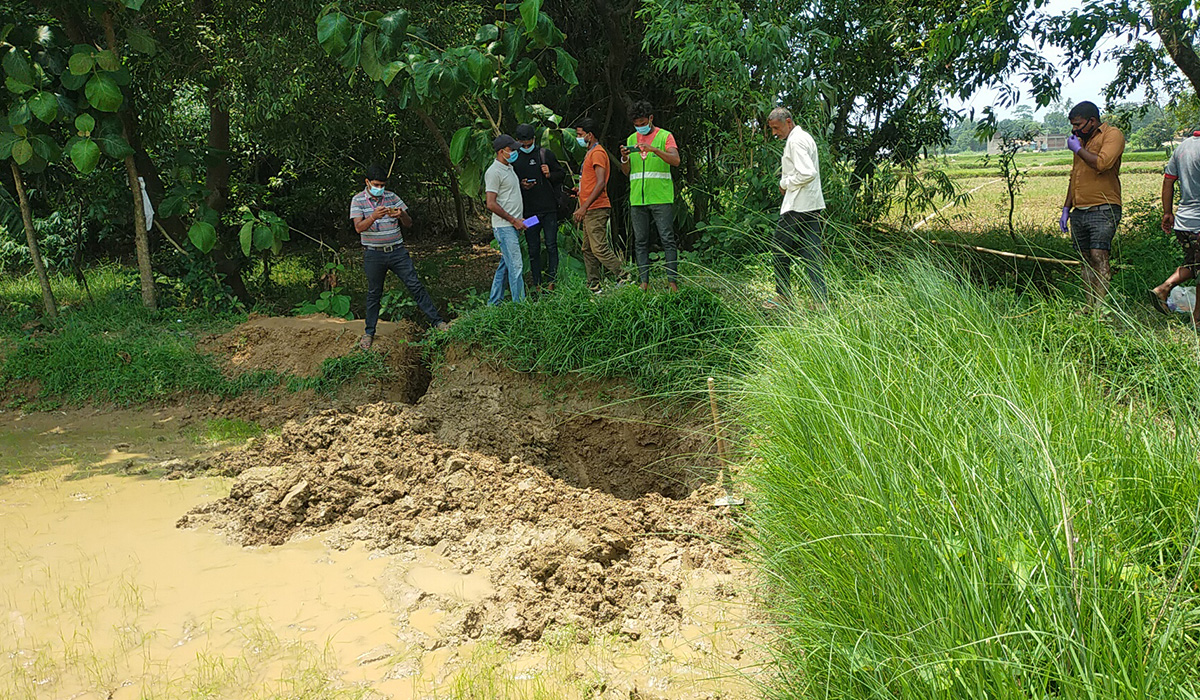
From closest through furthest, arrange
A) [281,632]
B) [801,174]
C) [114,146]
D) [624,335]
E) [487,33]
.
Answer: [281,632] < [624,335] < [801,174] < [487,33] < [114,146]

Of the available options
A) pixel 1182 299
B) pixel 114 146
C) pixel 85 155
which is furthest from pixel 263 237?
pixel 1182 299

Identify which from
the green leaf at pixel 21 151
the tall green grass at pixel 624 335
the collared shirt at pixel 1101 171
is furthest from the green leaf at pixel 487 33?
the collared shirt at pixel 1101 171

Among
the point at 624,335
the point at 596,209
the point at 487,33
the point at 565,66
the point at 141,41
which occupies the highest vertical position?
the point at 141,41

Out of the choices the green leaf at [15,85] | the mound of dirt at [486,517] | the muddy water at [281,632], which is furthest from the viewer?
the green leaf at [15,85]

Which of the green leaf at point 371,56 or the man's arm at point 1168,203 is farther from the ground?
the green leaf at point 371,56

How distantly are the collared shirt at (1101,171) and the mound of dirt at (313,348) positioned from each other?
532cm

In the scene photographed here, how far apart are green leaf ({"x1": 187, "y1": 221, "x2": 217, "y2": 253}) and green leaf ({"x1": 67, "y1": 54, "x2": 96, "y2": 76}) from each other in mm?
1691

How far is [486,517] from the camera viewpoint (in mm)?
5070

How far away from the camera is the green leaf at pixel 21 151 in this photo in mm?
8164

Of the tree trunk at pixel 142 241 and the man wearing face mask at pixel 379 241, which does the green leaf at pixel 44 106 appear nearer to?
the tree trunk at pixel 142 241

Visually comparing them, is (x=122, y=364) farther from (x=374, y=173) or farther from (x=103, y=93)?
(x=374, y=173)

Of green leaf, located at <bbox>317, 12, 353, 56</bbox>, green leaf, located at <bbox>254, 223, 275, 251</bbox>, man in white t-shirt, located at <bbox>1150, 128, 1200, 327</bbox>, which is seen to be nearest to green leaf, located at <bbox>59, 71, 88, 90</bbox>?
green leaf, located at <bbox>254, 223, 275, 251</bbox>

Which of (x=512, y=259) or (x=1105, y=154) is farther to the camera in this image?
(x=512, y=259)

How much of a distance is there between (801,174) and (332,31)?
4.06 metres
